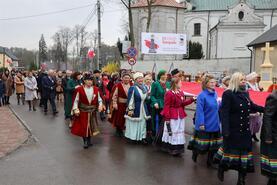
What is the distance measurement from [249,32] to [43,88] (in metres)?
45.8

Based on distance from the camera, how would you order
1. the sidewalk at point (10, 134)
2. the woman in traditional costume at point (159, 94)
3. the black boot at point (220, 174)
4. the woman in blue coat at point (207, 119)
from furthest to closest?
the woman in traditional costume at point (159, 94)
the sidewalk at point (10, 134)
the woman in blue coat at point (207, 119)
the black boot at point (220, 174)

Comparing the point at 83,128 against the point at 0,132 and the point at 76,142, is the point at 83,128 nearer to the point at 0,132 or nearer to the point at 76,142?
the point at 76,142

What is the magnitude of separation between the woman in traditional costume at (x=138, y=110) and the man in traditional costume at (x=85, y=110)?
3.19 feet

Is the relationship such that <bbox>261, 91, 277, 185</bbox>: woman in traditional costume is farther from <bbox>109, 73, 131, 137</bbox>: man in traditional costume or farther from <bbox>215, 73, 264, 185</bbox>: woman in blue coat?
<bbox>109, 73, 131, 137</bbox>: man in traditional costume

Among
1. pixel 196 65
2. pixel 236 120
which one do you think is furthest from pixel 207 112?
pixel 196 65

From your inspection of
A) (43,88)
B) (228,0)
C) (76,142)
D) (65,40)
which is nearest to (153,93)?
(76,142)

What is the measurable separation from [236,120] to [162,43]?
21.5 metres

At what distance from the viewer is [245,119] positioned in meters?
5.67

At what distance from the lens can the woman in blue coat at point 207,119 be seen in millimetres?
6820

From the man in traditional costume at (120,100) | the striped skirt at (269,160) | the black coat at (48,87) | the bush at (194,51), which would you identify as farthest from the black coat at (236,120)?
the bush at (194,51)

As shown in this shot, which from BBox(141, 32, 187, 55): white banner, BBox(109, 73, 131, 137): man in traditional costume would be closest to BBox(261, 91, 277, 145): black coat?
BBox(109, 73, 131, 137): man in traditional costume

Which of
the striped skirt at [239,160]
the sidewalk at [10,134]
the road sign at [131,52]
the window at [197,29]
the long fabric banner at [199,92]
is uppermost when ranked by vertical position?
the window at [197,29]

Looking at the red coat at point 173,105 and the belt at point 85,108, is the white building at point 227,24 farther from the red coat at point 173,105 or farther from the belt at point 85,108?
the red coat at point 173,105

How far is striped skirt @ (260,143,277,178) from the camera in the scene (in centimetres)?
514
